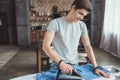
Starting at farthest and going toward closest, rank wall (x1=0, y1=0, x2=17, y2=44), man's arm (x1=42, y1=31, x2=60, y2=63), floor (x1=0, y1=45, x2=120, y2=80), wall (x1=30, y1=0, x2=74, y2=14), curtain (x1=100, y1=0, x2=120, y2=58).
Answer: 1. wall (x1=30, y1=0, x2=74, y2=14)
2. wall (x1=0, y1=0, x2=17, y2=44)
3. curtain (x1=100, y1=0, x2=120, y2=58)
4. floor (x1=0, y1=45, x2=120, y2=80)
5. man's arm (x1=42, y1=31, x2=60, y2=63)

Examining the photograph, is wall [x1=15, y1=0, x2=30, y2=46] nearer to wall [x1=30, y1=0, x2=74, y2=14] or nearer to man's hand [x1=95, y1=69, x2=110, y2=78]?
wall [x1=30, y1=0, x2=74, y2=14]

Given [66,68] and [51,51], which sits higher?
[51,51]

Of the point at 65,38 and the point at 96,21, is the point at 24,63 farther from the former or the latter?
the point at 96,21

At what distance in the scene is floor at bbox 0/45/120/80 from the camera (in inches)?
180

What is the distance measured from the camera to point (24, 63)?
18.0 ft

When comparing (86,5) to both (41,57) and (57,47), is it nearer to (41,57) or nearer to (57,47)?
(57,47)

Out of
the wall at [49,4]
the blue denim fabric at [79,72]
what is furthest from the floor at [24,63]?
the wall at [49,4]

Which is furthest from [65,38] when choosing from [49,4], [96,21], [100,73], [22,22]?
[49,4]

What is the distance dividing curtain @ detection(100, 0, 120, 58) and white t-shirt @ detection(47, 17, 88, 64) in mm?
4494

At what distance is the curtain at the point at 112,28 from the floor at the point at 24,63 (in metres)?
0.37

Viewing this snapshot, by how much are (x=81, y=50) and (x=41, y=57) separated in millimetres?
984

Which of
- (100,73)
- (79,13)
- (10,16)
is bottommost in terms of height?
(100,73)

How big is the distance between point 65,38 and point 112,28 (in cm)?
526

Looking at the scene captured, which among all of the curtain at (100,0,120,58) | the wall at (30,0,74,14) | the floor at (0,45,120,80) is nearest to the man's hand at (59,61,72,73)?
the floor at (0,45,120,80)
